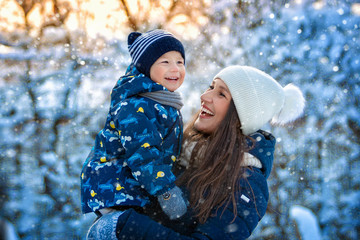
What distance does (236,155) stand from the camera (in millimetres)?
1931

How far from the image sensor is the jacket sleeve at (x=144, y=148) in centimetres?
157

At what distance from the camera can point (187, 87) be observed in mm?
8141

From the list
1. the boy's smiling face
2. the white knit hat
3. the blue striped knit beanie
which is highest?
the blue striped knit beanie

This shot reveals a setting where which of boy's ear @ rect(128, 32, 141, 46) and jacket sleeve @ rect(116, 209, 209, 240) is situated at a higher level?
boy's ear @ rect(128, 32, 141, 46)

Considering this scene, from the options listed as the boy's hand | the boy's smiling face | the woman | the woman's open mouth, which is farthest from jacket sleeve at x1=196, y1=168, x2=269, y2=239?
the boy's smiling face

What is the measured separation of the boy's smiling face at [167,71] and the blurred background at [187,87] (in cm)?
587

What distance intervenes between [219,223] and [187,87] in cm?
675

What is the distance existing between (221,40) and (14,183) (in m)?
8.06

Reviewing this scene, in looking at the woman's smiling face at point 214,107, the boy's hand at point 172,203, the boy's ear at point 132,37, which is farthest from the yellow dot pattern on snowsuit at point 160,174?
the boy's ear at point 132,37

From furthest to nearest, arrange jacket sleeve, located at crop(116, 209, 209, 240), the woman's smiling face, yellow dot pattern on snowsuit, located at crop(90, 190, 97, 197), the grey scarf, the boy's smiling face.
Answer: the woman's smiling face, the boy's smiling face, the grey scarf, yellow dot pattern on snowsuit, located at crop(90, 190, 97, 197), jacket sleeve, located at crop(116, 209, 209, 240)

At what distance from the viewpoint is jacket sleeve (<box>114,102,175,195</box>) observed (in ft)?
5.15

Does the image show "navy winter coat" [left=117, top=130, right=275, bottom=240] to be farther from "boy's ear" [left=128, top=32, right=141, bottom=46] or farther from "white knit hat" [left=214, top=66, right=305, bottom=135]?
"boy's ear" [left=128, top=32, right=141, bottom=46]

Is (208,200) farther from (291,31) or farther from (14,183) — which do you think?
(14,183)

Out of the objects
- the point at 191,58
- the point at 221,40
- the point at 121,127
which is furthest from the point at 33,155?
the point at 121,127
